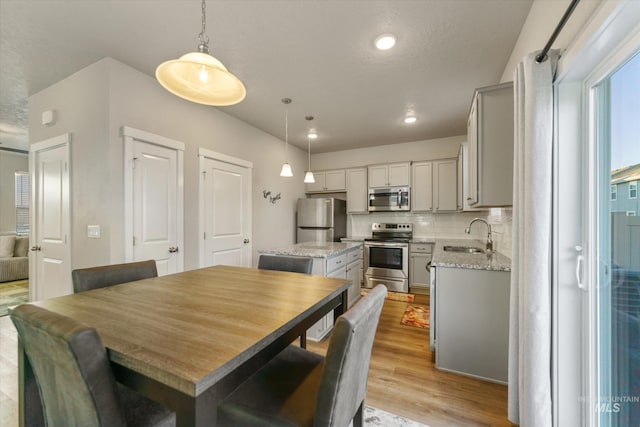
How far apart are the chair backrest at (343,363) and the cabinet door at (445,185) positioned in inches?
158

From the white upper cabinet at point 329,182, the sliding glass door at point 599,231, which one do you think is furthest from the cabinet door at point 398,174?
the sliding glass door at point 599,231

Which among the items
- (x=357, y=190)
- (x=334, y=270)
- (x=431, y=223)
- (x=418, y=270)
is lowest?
(x=418, y=270)

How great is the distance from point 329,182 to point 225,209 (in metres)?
2.48

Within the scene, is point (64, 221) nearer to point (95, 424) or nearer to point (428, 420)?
point (95, 424)

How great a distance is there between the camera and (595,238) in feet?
4.12

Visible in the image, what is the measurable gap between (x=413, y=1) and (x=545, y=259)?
1.75 m

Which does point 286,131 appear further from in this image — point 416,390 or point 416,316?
point 416,390

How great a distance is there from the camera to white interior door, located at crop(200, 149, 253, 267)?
3.19 metres

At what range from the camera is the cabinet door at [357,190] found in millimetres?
5070

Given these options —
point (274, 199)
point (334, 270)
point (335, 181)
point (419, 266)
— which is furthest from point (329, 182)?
point (334, 270)

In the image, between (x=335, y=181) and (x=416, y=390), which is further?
(x=335, y=181)

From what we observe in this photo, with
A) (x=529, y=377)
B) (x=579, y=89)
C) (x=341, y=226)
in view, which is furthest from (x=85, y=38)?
(x=341, y=226)

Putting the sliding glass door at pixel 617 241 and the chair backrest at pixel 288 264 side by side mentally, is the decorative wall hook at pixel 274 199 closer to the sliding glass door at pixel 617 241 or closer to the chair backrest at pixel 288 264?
the chair backrest at pixel 288 264

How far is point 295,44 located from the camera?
212 cm
